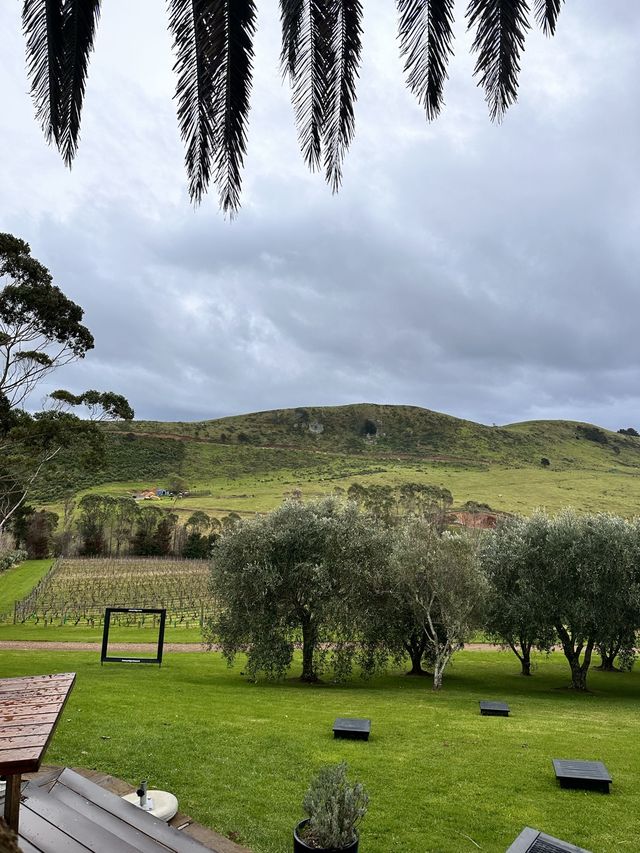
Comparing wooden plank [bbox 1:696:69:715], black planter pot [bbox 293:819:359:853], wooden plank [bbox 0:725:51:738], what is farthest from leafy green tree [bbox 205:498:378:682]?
wooden plank [bbox 0:725:51:738]

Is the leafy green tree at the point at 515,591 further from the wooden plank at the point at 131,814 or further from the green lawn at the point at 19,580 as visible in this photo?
the green lawn at the point at 19,580

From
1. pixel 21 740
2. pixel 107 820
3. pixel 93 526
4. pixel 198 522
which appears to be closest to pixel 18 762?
pixel 21 740

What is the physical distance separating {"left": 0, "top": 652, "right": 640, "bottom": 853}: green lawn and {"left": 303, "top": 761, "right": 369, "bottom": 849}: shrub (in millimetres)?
1834

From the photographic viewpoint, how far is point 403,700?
19.3 m

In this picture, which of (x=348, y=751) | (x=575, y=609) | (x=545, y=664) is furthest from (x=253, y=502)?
(x=348, y=751)

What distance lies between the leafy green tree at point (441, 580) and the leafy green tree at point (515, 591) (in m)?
2.14

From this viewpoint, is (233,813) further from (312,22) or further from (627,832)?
(312,22)

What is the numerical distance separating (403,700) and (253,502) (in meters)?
96.9

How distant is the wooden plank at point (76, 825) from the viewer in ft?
16.0

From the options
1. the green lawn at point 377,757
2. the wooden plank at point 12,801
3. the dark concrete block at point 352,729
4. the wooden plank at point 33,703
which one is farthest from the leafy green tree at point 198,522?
the wooden plank at point 12,801

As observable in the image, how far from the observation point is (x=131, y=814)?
223 inches

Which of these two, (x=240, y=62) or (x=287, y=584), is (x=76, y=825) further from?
(x=287, y=584)

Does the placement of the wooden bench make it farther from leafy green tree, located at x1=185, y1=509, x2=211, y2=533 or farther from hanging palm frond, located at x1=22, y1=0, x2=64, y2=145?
leafy green tree, located at x1=185, y1=509, x2=211, y2=533

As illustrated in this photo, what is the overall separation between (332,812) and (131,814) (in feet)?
7.52
